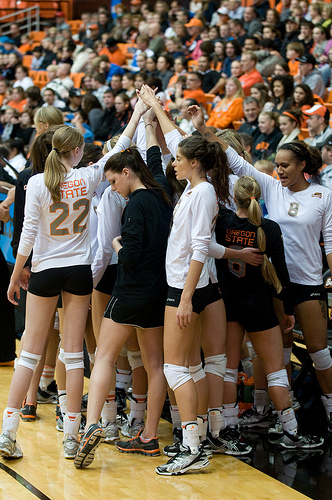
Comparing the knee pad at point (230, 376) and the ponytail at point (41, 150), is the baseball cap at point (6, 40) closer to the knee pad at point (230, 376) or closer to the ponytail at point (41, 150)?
the ponytail at point (41, 150)

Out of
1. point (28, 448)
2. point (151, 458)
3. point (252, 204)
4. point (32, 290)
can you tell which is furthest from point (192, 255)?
point (28, 448)

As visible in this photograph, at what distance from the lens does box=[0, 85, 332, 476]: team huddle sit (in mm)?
3312

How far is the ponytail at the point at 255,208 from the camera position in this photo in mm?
3537

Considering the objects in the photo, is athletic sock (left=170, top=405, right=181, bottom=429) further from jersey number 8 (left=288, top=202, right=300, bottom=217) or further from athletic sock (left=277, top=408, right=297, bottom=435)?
jersey number 8 (left=288, top=202, right=300, bottom=217)

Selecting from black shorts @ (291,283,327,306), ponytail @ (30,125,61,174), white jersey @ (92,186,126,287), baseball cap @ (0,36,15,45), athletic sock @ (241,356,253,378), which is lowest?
athletic sock @ (241,356,253,378)

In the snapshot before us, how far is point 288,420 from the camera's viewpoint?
369cm

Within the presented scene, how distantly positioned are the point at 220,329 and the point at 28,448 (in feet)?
4.17

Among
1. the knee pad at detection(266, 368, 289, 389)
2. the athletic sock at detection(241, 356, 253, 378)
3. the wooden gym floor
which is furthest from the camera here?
the athletic sock at detection(241, 356, 253, 378)

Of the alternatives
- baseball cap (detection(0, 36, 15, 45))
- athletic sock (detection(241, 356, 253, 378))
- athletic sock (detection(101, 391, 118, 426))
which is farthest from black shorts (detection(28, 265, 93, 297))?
baseball cap (detection(0, 36, 15, 45))

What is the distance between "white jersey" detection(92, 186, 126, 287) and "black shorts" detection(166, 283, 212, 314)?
57cm

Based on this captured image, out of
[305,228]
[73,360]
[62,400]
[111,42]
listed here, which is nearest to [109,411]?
[62,400]

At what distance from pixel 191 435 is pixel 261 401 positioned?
3.26 ft

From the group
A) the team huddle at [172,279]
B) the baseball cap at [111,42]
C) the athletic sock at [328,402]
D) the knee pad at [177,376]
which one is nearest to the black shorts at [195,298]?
the team huddle at [172,279]

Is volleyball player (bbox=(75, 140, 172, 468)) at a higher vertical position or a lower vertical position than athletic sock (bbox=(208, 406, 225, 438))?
higher
